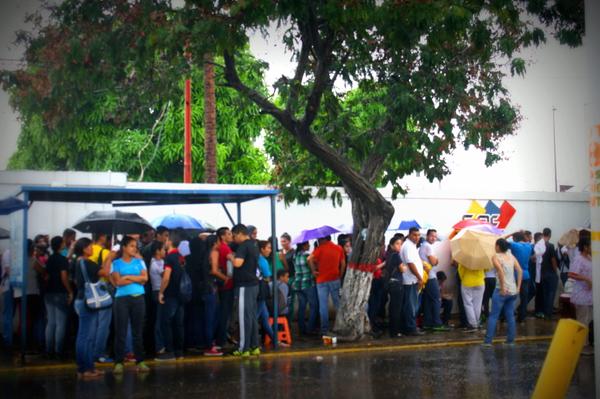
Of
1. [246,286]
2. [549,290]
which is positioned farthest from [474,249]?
[246,286]

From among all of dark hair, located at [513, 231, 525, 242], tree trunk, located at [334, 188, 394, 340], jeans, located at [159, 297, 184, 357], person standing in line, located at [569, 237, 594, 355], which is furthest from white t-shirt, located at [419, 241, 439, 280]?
jeans, located at [159, 297, 184, 357]

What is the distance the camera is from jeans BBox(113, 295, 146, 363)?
12.3 metres

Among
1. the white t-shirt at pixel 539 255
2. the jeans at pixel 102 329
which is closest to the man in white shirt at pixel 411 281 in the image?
the white t-shirt at pixel 539 255

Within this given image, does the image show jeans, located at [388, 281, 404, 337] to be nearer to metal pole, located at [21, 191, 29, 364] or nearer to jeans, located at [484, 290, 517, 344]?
jeans, located at [484, 290, 517, 344]

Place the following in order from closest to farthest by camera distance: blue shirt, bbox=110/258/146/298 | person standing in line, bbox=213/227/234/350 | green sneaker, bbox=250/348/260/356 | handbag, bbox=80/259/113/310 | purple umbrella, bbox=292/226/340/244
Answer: handbag, bbox=80/259/113/310
blue shirt, bbox=110/258/146/298
green sneaker, bbox=250/348/260/356
person standing in line, bbox=213/227/234/350
purple umbrella, bbox=292/226/340/244

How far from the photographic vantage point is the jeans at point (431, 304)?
1748 cm

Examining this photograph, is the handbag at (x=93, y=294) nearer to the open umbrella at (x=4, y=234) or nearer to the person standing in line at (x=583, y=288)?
the open umbrella at (x=4, y=234)

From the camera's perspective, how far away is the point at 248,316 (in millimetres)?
13898

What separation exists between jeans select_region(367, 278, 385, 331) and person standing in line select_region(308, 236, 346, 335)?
917mm

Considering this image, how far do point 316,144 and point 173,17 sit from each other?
3236mm

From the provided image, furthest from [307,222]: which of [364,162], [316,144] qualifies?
[316,144]

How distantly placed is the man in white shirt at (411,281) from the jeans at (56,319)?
6245mm

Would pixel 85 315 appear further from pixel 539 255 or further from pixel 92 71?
pixel 539 255

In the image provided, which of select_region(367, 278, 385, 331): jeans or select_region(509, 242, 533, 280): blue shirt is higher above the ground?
select_region(509, 242, 533, 280): blue shirt
